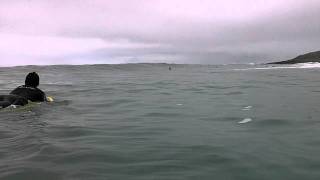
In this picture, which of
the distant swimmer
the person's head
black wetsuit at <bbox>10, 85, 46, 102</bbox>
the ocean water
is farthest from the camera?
the person's head

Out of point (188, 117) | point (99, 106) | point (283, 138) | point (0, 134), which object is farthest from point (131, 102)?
point (283, 138)

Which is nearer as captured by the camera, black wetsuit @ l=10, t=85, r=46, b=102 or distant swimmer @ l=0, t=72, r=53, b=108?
distant swimmer @ l=0, t=72, r=53, b=108

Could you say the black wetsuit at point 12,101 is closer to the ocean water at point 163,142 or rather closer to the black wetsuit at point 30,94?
the ocean water at point 163,142

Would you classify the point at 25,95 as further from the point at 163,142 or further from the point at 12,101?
the point at 163,142

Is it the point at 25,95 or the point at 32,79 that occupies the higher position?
the point at 32,79

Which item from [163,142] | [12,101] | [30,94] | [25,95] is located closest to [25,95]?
[25,95]

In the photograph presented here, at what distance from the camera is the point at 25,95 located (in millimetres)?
16469

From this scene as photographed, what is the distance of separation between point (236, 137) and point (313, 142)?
57.3 inches

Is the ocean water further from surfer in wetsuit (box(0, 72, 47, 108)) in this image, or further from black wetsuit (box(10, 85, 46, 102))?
black wetsuit (box(10, 85, 46, 102))

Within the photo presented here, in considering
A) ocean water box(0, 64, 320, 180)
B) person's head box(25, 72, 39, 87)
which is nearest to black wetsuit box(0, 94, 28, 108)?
ocean water box(0, 64, 320, 180)

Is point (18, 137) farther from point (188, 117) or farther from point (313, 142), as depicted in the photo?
point (313, 142)

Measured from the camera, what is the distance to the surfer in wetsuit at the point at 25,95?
15.2m

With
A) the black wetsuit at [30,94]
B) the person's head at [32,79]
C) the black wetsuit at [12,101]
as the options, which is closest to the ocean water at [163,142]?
the black wetsuit at [12,101]

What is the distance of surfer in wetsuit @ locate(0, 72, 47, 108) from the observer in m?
15.2
